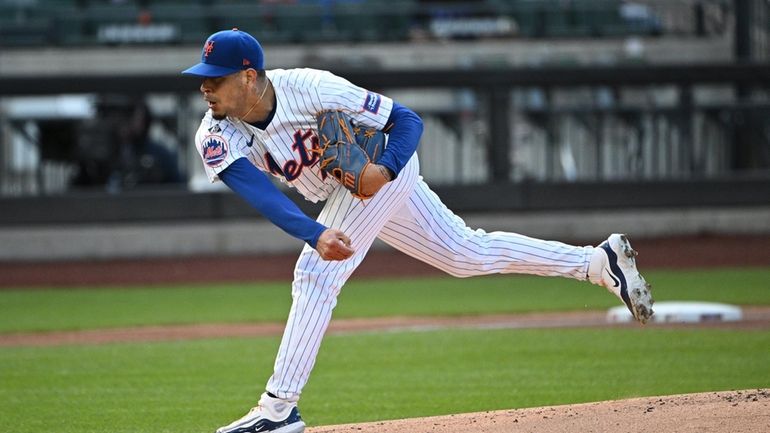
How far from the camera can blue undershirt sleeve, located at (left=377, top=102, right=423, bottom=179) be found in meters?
4.96

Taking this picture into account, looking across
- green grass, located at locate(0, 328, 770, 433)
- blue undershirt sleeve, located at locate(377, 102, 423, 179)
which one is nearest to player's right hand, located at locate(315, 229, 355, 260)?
blue undershirt sleeve, located at locate(377, 102, 423, 179)

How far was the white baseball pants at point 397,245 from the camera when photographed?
4.88 m

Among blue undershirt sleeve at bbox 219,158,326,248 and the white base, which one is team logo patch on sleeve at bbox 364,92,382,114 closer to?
blue undershirt sleeve at bbox 219,158,326,248

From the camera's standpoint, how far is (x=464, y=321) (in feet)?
33.5

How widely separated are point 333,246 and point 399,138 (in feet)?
2.45

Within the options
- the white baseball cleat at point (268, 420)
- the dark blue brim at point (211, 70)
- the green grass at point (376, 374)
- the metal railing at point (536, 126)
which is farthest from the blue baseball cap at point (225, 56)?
the metal railing at point (536, 126)

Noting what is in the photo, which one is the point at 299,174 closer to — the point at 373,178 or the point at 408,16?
the point at 373,178

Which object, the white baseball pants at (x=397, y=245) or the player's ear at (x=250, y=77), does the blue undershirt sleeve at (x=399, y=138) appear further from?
the player's ear at (x=250, y=77)

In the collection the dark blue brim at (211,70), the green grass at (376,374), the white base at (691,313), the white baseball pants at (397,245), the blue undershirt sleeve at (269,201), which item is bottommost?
the white base at (691,313)

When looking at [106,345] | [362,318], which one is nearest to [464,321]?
[362,318]

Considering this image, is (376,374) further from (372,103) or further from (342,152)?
(342,152)

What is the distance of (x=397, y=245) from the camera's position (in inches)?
217

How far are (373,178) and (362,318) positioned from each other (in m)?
5.77

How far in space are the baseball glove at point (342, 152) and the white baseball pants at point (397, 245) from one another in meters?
0.19
